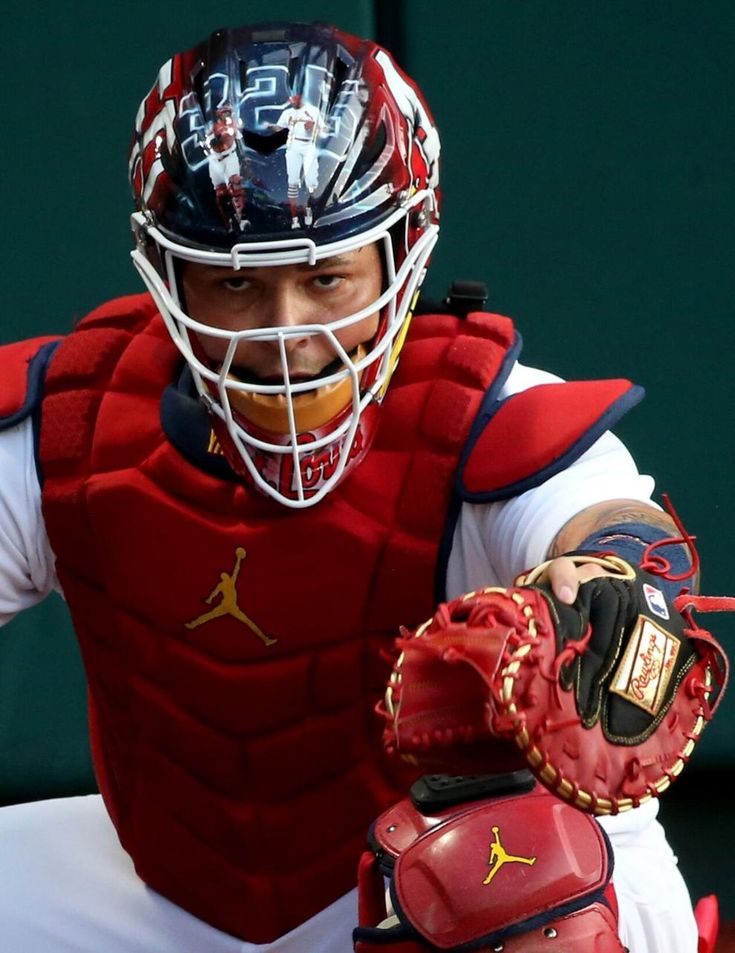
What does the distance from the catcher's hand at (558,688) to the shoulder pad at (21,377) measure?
0.87m

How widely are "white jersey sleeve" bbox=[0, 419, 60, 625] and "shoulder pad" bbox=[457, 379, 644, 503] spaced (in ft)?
1.91

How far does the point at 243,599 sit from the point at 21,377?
428 mm

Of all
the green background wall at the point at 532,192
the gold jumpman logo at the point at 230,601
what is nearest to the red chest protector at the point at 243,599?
the gold jumpman logo at the point at 230,601

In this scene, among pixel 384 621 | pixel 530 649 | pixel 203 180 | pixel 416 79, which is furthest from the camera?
pixel 416 79

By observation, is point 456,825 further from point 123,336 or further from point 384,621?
point 123,336

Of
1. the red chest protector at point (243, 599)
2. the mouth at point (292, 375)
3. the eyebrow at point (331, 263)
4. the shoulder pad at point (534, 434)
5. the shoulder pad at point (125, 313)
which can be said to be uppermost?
the eyebrow at point (331, 263)

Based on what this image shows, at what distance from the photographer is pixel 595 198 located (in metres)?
3.08

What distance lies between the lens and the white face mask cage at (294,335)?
1975 mm

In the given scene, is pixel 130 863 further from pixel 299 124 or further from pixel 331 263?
pixel 299 124

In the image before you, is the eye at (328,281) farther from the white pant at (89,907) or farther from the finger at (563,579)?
the white pant at (89,907)

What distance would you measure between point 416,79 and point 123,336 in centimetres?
95

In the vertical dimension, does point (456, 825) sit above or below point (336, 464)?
below

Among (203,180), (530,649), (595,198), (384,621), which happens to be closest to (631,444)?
(595,198)

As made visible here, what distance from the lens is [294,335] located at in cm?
197
